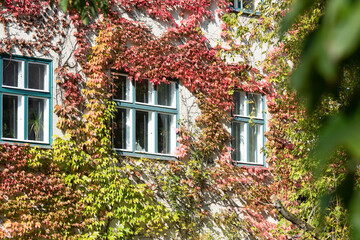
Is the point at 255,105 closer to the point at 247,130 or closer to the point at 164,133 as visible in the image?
the point at 247,130

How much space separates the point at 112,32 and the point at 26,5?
1.70 m

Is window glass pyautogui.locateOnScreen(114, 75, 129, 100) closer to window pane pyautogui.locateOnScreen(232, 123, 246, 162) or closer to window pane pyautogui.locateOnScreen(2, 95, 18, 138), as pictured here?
window pane pyautogui.locateOnScreen(2, 95, 18, 138)

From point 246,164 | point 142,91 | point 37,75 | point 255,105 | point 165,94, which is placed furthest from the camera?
point 255,105

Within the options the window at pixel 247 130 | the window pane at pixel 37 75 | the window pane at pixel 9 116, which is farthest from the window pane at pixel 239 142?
the window pane at pixel 9 116

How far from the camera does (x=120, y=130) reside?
38.4ft

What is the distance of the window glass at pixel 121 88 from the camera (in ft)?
38.7

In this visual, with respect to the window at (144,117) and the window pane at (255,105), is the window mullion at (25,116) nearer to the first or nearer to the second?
the window at (144,117)

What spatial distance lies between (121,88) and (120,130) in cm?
81

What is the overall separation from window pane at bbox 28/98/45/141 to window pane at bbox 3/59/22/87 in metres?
0.41

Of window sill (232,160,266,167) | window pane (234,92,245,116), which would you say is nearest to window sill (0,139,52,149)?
window sill (232,160,266,167)

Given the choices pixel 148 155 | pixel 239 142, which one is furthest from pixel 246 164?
pixel 148 155

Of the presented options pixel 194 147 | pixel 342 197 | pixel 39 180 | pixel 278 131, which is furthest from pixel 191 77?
pixel 342 197

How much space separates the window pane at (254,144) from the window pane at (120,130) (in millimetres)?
3032

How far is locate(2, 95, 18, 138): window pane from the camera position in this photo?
10406 mm
